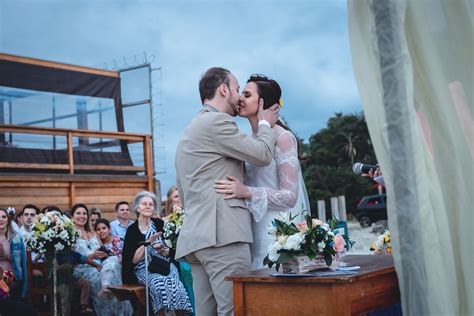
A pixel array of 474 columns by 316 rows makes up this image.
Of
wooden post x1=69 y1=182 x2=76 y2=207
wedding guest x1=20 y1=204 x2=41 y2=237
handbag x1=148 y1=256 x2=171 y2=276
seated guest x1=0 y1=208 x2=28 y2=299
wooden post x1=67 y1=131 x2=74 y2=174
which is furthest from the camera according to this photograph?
wooden post x1=67 y1=131 x2=74 y2=174

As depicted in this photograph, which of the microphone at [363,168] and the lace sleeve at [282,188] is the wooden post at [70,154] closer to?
the lace sleeve at [282,188]

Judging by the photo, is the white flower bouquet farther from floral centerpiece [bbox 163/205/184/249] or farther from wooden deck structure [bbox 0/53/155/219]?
wooden deck structure [bbox 0/53/155/219]

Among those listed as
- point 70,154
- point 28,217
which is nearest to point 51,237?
point 28,217

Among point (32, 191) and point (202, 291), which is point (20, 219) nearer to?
point (32, 191)

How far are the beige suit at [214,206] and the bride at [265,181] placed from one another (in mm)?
81

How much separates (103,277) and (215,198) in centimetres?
563

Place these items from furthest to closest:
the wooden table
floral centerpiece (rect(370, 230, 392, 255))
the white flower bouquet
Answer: the white flower bouquet < floral centerpiece (rect(370, 230, 392, 255)) < the wooden table

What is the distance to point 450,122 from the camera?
3084 millimetres

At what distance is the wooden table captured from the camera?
10.3ft

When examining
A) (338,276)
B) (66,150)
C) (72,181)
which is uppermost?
(66,150)

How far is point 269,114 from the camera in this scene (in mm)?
4227

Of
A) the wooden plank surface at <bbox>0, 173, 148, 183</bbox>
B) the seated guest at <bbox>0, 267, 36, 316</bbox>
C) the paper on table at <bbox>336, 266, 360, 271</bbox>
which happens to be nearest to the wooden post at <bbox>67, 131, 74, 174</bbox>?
the wooden plank surface at <bbox>0, 173, 148, 183</bbox>

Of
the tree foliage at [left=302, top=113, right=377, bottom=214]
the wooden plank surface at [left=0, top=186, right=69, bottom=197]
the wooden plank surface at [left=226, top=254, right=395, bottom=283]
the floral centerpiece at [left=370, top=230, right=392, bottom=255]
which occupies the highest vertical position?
the tree foliage at [left=302, top=113, right=377, bottom=214]

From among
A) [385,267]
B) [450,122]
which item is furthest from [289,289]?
[450,122]
